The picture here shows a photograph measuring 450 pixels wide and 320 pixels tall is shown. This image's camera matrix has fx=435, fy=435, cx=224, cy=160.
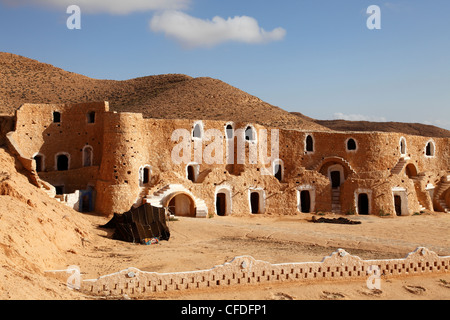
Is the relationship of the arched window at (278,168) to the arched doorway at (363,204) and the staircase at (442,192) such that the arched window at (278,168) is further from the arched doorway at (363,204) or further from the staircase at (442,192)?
the staircase at (442,192)

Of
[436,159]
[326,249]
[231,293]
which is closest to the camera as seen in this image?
[231,293]

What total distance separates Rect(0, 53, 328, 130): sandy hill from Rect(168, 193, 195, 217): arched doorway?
13.9m

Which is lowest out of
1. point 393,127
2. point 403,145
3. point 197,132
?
point 403,145

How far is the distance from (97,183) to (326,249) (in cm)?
1395

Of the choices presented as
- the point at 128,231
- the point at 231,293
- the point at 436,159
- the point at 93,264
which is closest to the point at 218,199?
the point at 128,231

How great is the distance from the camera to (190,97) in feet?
150

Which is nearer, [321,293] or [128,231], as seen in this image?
[321,293]

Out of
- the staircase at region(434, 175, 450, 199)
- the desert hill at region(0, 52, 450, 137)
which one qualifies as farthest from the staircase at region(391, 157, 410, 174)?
the desert hill at region(0, 52, 450, 137)

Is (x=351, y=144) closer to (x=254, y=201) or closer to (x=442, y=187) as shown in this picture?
(x=442, y=187)

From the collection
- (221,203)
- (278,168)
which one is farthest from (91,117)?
(278,168)

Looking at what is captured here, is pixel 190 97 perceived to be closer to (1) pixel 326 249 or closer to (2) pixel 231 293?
(1) pixel 326 249

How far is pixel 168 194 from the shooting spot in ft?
80.7

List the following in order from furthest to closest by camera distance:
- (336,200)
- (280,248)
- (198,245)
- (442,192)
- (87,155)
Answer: (442,192)
(336,200)
(87,155)
(198,245)
(280,248)

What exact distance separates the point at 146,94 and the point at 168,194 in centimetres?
2622
